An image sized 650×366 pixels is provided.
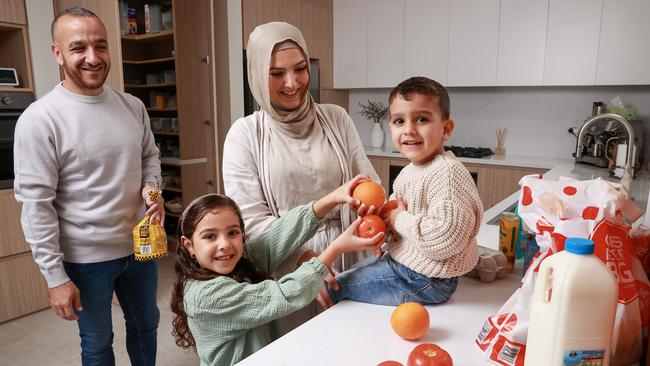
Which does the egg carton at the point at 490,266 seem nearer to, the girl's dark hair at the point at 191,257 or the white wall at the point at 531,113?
the girl's dark hair at the point at 191,257

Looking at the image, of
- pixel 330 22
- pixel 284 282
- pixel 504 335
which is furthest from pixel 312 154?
pixel 330 22

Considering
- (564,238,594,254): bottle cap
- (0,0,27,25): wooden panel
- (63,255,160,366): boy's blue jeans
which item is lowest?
(63,255,160,366): boy's blue jeans

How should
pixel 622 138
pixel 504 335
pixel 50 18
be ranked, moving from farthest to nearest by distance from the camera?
pixel 622 138, pixel 50 18, pixel 504 335

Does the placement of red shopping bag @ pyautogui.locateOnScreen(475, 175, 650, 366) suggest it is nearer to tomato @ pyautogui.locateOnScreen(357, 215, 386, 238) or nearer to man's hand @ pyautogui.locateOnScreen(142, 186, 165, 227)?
tomato @ pyautogui.locateOnScreen(357, 215, 386, 238)

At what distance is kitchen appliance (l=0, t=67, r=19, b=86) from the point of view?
8.53 feet

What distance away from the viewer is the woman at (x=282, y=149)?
1391 millimetres

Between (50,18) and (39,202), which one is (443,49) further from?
(39,202)

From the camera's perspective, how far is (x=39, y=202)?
4.80ft

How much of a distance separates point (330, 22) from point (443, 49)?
134 cm

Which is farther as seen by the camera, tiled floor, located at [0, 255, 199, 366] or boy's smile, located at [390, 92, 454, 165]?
tiled floor, located at [0, 255, 199, 366]

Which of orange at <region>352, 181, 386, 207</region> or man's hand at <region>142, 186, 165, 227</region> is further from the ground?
orange at <region>352, 181, 386, 207</region>

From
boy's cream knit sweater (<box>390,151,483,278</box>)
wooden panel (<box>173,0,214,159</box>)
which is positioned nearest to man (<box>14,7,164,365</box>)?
boy's cream knit sweater (<box>390,151,483,278</box>)

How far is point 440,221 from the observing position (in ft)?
3.28

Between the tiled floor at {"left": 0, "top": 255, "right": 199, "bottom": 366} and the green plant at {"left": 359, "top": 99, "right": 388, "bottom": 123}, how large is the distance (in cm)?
309
